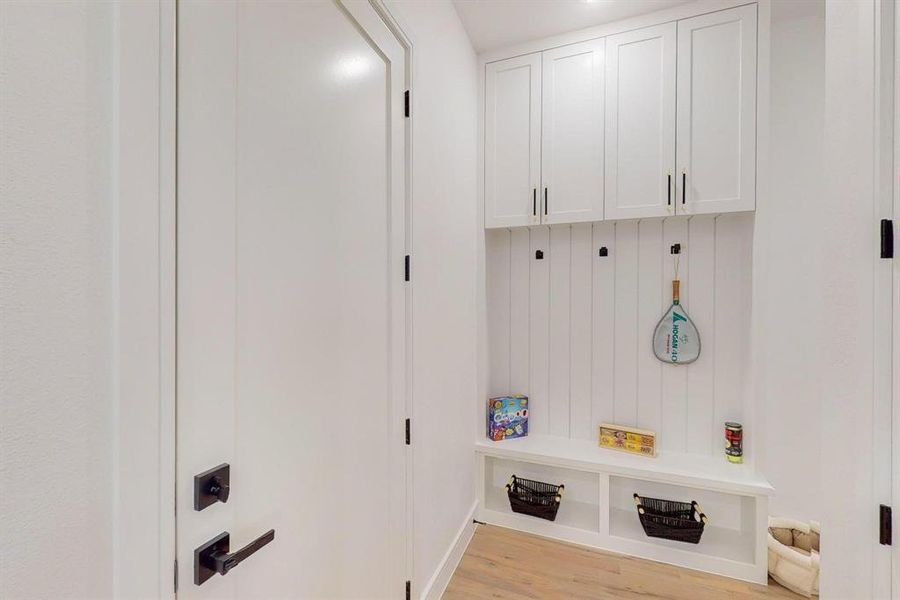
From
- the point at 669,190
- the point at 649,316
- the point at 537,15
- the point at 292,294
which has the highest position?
the point at 537,15

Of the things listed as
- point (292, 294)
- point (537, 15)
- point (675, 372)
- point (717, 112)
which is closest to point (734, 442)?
point (675, 372)

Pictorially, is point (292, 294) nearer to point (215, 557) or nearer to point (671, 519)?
point (215, 557)

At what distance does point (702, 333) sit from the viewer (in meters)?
2.28

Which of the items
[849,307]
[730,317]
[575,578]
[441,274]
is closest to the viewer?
[849,307]

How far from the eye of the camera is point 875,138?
2.94ft

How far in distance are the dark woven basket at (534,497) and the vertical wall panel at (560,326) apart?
0.34m

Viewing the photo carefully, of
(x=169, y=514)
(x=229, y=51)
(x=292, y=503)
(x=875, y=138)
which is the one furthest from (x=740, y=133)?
(x=169, y=514)

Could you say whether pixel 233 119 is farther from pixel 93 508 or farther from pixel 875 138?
pixel 875 138

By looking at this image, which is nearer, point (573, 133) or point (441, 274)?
point (441, 274)

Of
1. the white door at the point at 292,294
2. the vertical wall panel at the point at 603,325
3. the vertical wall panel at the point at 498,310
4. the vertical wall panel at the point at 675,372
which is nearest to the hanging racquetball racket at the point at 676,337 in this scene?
the vertical wall panel at the point at 675,372

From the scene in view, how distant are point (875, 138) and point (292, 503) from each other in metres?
1.56

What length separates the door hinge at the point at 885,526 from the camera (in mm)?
855

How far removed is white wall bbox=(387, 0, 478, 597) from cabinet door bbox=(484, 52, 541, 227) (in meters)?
0.14

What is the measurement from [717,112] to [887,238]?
4.86ft
